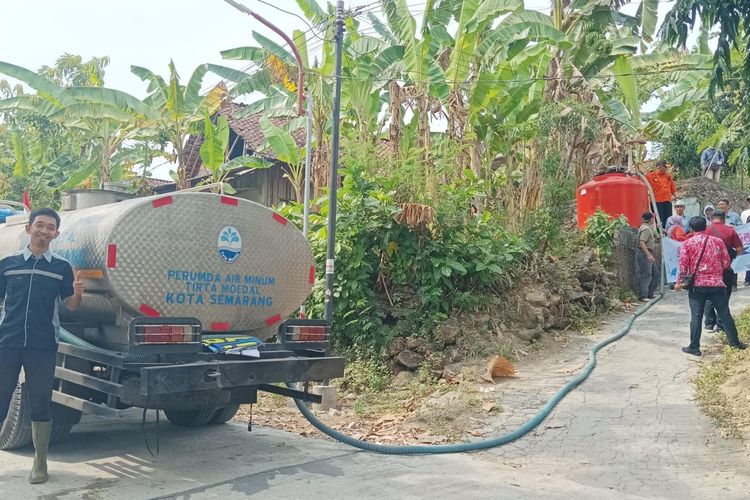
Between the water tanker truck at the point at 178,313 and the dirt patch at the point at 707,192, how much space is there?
14.5 metres

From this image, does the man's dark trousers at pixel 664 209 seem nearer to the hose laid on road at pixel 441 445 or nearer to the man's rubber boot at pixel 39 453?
the hose laid on road at pixel 441 445

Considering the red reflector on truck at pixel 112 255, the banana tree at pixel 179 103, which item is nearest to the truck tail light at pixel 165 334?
the red reflector on truck at pixel 112 255

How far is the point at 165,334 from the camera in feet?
16.2

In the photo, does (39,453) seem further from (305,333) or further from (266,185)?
(266,185)

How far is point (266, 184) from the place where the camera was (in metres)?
20.7

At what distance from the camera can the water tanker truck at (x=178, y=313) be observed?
4980 millimetres

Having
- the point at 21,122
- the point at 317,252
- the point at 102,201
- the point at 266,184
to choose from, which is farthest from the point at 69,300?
the point at 21,122

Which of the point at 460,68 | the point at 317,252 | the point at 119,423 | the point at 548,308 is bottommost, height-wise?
the point at 119,423

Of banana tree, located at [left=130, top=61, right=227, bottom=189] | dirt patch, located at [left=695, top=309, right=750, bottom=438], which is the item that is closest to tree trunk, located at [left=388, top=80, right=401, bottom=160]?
banana tree, located at [left=130, top=61, right=227, bottom=189]

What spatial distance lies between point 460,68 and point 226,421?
8043 mm

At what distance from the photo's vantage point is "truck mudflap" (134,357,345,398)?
15.5 ft

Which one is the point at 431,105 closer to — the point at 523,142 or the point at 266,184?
the point at 523,142

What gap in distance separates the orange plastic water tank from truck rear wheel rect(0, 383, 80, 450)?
969 cm

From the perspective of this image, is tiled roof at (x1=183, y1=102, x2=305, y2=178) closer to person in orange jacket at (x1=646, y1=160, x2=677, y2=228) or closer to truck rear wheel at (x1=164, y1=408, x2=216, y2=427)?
person in orange jacket at (x1=646, y1=160, x2=677, y2=228)
